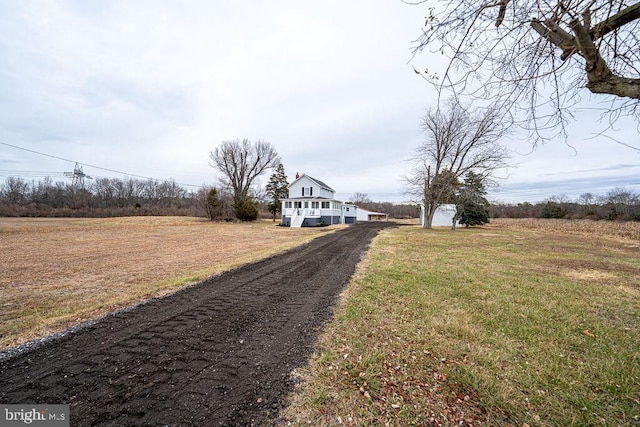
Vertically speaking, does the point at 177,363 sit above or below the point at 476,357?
above

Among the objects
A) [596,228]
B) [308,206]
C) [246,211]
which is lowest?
[596,228]

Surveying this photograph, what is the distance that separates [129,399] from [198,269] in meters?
5.41

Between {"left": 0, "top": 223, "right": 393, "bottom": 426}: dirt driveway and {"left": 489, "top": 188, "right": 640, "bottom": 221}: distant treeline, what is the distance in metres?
41.5

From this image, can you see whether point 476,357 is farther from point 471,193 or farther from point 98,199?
point 98,199

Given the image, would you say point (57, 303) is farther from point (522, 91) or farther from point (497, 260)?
point (497, 260)

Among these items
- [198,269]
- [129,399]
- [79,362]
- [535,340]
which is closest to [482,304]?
[535,340]

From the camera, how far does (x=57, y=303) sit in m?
4.43

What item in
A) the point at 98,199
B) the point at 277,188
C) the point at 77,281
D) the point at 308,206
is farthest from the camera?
the point at 98,199

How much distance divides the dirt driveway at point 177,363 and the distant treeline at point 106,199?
3372 cm

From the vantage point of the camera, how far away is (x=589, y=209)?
43.7 meters

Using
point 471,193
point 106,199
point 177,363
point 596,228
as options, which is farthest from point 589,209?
point 106,199

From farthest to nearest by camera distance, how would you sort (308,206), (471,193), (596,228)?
(308,206) < (596,228) < (471,193)

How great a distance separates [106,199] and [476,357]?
75.0 metres

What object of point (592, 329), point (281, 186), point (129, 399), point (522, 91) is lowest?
point (592, 329)
